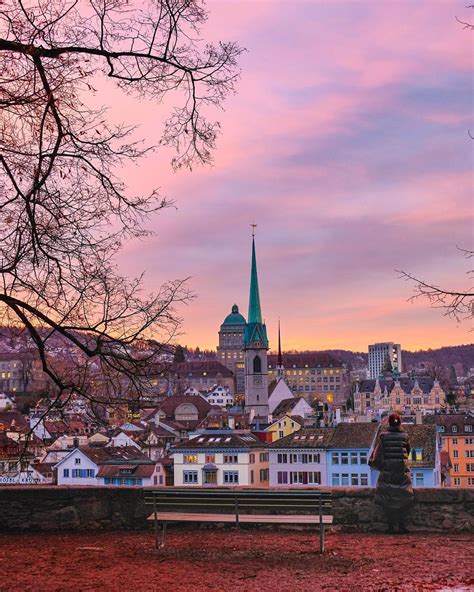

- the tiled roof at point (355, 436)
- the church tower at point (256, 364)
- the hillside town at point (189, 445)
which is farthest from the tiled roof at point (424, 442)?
the church tower at point (256, 364)

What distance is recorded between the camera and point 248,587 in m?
6.88

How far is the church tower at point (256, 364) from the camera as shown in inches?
4407

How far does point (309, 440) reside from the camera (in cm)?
5875

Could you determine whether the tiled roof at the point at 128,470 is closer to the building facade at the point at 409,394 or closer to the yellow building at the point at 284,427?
the yellow building at the point at 284,427

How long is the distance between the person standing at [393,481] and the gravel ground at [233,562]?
24cm

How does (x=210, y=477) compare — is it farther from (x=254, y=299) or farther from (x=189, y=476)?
(x=254, y=299)

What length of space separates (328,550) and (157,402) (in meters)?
2.70

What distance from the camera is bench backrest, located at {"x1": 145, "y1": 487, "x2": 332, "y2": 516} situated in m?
8.47

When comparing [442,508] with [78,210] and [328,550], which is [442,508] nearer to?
[328,550]

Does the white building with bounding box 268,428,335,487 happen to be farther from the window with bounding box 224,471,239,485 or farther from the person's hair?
the person's hair

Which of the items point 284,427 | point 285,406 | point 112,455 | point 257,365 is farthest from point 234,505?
point 257,365

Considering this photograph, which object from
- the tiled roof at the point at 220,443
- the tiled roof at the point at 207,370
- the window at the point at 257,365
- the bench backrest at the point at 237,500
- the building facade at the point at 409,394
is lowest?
the tiled roof at the point at 220,443

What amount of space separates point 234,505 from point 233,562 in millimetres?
983

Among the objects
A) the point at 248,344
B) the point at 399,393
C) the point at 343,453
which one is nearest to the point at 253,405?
the point at 248,344
